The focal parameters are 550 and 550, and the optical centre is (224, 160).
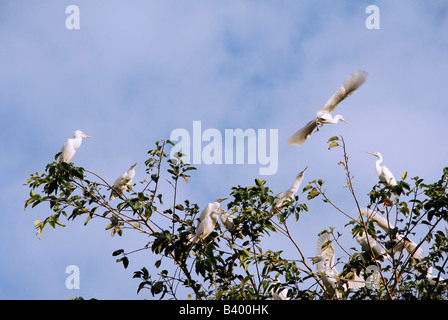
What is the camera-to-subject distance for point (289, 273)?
4.73m

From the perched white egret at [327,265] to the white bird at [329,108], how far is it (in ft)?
4.80

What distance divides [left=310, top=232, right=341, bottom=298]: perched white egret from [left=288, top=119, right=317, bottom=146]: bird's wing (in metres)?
1.45

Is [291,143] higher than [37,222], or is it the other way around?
[291,143]

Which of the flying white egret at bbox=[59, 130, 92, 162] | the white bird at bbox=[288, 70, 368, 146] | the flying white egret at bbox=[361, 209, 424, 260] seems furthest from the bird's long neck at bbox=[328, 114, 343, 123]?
the flying white egret at bbox=[59, 130, 92, 162]

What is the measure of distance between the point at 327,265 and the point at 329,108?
1.87 metres

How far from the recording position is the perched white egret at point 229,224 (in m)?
5.22

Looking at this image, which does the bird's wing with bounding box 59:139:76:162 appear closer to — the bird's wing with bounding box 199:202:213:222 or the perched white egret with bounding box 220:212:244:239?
the perched white egret with bounding box 220:212:244:239

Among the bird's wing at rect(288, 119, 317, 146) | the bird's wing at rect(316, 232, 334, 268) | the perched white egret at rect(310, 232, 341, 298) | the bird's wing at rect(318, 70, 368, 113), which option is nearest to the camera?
the perched white egret at rect(310, 232, 341, 298)

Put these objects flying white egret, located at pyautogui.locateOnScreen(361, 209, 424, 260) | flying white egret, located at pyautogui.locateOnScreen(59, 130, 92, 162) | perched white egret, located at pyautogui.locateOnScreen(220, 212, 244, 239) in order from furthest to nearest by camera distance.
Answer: flying white egret, located at pyautogui.locateOnScreen(59, 130, 92, 162) → perched white egret, located at pyautogui.locateOnScreen(220, 212, 244, 239) → flying white egret, located at pyautogui.locateOnScreen(361, 209, 424, 260)

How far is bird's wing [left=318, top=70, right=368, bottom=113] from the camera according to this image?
6.05 m

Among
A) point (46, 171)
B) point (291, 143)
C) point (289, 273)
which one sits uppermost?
point (291, 143)
